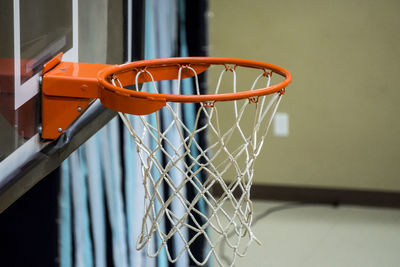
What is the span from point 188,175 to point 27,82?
635 millimetres

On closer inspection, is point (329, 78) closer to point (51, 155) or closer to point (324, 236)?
point (324, 236)

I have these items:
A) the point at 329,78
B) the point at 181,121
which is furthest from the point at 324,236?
the point at 181,121

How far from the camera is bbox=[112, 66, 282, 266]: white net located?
99 centimetres

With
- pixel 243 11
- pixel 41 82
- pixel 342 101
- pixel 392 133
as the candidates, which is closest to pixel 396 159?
pixel 392 133

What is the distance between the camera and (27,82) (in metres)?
0.96

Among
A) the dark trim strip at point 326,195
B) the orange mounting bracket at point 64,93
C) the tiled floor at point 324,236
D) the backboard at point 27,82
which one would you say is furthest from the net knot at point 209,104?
the dark trim strip at point 326,195

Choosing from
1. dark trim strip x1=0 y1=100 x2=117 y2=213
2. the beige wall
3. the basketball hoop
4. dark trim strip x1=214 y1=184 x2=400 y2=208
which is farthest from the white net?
dark trim strip x1=214 y1=184 x2=400 y2=208

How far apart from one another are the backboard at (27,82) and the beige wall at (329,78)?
160 cm

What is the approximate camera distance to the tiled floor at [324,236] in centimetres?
218

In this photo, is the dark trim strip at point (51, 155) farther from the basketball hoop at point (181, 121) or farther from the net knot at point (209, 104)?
the net knot at point (209, 104)

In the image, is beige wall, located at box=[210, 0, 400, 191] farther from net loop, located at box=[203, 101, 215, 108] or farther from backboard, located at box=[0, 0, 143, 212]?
net loop, located at box=[203, 101, 215, 108]

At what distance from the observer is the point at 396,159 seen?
103 inches

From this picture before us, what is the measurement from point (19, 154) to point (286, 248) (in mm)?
1551

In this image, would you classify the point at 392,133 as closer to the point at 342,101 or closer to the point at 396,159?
the point at 396,159
